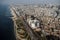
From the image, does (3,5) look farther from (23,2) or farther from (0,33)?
(0,33)

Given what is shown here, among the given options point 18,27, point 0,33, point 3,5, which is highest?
point 18,27

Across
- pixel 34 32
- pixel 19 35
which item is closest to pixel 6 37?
pixel 19 35

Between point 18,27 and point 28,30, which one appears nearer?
point 28,30

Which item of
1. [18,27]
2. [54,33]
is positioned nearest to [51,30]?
[54,33]

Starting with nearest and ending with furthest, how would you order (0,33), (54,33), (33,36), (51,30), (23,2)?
(33,36), (54,33), (51,30), (0,33), (23,2)

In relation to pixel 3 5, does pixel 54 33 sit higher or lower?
higher

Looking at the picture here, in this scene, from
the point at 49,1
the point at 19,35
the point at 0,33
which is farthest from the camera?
the point at 49,1

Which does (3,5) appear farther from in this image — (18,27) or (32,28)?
(32,28)

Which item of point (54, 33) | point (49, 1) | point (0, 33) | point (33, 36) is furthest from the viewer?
point (49, 1)

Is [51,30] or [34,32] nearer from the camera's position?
[34,32]
